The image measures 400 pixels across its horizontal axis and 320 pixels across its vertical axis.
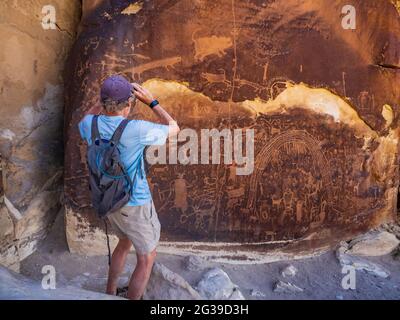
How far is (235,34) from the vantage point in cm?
333

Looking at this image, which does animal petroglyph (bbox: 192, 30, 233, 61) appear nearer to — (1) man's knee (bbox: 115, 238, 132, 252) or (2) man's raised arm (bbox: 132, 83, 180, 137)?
(2) man's raised arm (bbox: 132, 83, 180, 137)

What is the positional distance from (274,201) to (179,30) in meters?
1.50

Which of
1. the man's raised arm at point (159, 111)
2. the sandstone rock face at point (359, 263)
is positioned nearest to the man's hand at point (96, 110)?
the man's raised arm at point (159, 111)

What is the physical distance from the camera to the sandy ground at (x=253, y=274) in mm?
3113

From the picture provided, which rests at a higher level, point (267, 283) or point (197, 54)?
point (197, 54)

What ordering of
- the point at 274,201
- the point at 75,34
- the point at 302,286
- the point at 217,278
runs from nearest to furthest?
the point at 217,278
the point at 302,286
the point at 274,201
the point at 75,34

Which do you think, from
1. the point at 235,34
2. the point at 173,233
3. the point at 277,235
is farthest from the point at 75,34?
the point at 277,235

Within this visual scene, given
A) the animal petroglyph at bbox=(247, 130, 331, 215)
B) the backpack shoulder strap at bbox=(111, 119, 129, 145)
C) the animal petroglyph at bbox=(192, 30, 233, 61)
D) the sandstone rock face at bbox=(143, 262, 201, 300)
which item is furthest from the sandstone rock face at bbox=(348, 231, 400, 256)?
the backpack shoulder strap at bbox=(111, 119, 129, 145)

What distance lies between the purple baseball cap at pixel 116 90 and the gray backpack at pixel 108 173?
11cm

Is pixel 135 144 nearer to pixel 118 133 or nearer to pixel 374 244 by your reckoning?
pixel 118 133

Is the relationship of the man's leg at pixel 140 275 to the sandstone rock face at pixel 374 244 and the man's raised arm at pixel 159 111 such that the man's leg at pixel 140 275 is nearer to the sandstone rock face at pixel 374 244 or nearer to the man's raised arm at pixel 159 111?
the man's raised arm at pixel 159 111

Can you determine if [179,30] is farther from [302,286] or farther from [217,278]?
[302,286]

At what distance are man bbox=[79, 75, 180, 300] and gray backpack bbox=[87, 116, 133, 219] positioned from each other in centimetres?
3

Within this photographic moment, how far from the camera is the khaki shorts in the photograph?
2.17m
